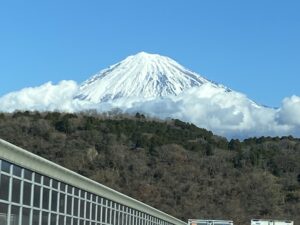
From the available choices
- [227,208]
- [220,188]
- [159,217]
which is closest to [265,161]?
[220,188]

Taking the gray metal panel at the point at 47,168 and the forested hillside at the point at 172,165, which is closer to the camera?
the gray metal panel at the point at 47,168

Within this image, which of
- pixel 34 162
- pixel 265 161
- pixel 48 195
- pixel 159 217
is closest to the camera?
pixel 34 162

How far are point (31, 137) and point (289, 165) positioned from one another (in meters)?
54.8

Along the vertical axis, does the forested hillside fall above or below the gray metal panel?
above

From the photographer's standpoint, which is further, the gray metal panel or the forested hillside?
the forested hillside

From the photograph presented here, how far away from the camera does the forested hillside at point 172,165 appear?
125 m

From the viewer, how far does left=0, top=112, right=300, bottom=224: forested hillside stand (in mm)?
125438

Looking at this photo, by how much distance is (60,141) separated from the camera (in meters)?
138

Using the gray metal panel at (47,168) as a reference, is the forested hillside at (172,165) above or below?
above

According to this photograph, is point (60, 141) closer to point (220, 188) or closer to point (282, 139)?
point (220, 188)

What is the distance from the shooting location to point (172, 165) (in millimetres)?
147125

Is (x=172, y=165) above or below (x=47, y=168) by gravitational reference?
above

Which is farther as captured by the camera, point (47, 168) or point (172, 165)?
point (172, 165)

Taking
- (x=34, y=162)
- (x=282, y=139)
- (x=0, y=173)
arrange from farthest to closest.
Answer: (x=282, y=139), (x=34, y=162), (x=0, y=173)
